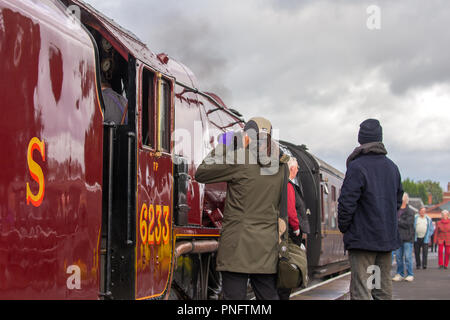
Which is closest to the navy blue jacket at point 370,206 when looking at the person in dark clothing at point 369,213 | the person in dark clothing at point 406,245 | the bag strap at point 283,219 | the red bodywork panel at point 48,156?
the person in dark clothing at point 369,213

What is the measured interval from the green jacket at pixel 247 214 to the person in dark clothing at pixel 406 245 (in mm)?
9899

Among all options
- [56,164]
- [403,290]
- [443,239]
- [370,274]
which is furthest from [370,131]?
[443,239]

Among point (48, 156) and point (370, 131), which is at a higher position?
point (370, 131)

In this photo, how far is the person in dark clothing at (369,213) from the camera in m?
5.56

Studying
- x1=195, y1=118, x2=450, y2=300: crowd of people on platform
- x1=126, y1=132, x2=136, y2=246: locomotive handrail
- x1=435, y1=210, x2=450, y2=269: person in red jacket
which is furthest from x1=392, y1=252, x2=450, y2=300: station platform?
x1=126, y1=132, x2=136, y2=246: locomotive handrail

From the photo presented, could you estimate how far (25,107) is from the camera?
384 centimetres

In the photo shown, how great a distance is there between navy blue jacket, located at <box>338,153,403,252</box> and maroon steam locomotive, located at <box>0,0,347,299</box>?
1717 millimetres

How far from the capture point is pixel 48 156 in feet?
13.3

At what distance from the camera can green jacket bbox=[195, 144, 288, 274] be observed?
15.8 feet

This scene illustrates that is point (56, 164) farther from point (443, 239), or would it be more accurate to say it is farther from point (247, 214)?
point (443, 239)

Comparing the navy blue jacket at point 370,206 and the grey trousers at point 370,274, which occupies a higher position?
the navy blue jacket at point 370,206

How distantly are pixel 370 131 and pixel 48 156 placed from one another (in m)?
3.00

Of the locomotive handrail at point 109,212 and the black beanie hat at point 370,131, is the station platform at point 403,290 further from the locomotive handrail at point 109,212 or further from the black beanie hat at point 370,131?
the locomotive handrail at point 109,212
